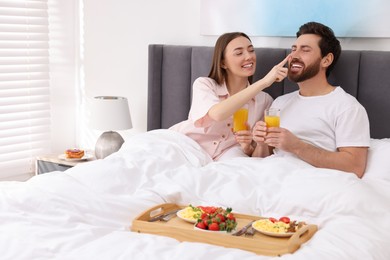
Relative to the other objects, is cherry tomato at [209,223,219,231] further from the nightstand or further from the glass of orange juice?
the nightstand

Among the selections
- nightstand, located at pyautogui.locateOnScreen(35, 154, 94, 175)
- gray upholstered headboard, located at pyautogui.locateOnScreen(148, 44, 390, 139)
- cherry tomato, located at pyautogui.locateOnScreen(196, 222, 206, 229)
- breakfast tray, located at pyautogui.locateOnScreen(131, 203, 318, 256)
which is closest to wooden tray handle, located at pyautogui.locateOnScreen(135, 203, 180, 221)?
breakfast tray, located at pyautogui.locateOnScreen(131, 203, 318, 256)

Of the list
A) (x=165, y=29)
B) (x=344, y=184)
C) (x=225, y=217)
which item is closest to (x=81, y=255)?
(x=225, y=217)

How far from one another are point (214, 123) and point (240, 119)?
247 millimetres

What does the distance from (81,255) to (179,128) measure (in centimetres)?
162

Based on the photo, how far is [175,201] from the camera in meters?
2.56

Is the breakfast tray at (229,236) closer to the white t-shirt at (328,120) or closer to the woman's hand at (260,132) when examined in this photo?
the woman's hand at (260,132)

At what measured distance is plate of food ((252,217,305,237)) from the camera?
2.10 metres

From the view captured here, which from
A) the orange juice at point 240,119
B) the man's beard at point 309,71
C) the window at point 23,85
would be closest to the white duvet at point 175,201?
the orange juice at point 240,119

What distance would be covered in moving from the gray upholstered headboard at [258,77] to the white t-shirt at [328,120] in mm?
182

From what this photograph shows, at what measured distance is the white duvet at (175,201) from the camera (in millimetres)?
1926

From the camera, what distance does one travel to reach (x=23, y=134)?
427 centimetres

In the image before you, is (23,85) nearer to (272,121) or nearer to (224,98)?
(224,98)

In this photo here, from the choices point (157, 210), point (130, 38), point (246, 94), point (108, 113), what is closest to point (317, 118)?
point (246, 94)

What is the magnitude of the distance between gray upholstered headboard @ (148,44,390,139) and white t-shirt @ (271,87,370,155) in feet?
0.60
